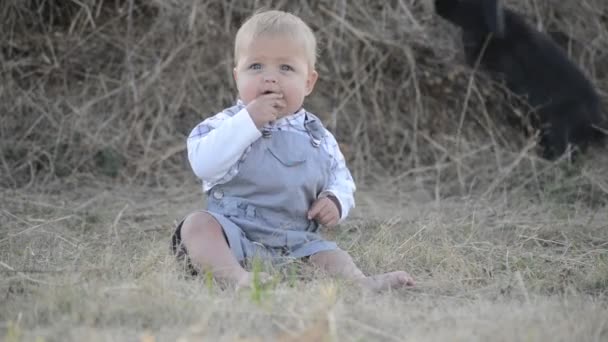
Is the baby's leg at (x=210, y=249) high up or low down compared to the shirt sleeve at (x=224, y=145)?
down

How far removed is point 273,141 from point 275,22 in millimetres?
385

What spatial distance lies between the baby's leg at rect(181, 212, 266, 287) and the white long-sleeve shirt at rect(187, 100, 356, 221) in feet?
0.50

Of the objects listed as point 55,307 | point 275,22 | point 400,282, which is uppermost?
point 275,22

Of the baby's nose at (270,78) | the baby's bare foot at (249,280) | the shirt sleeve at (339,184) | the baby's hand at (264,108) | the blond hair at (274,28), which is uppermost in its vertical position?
the blond hair at (274,28)

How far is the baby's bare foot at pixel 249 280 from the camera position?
7.01 feet

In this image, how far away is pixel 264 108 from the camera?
249 centimetres

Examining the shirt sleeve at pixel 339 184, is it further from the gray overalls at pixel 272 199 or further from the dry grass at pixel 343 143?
the dry grass at pixel 343 143

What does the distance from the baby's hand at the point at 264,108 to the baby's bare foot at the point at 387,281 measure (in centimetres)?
58

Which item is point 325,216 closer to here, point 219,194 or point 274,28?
point 219,194

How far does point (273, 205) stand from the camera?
255cm

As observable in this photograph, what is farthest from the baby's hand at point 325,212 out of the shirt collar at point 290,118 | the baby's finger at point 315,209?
the shirt collar at point 290,118

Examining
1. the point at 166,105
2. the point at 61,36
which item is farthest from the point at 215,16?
the point at 61,36

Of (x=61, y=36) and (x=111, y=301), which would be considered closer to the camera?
(x=111, y=301)

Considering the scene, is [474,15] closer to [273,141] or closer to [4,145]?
[273,141]
